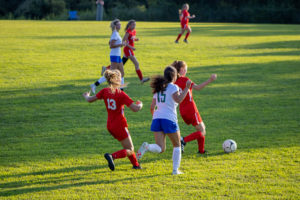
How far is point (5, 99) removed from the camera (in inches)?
424

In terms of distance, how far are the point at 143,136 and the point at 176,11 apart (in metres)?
56.6

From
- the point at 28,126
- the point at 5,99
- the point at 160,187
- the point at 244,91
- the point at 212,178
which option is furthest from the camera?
the point at 244,91

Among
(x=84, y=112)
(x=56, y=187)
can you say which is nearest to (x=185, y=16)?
(x=84, y=112)

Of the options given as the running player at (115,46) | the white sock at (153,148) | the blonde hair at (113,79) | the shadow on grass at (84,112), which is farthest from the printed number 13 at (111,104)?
the running player at (115,46)

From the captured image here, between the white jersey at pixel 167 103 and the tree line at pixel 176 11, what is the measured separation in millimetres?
55465

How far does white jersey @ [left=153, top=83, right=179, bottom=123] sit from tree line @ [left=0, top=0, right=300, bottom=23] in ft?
182

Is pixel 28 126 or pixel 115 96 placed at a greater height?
pixel 115 96

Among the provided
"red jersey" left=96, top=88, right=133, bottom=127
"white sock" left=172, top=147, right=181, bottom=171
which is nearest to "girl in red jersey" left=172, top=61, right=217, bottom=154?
"white sock" left=172, top=147, right=181, bottom=171

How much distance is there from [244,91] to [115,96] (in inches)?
284

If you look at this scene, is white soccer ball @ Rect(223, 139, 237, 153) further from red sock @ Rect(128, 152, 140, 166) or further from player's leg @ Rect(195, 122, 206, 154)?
red sock @ Rect(128, 152, 140, 166)

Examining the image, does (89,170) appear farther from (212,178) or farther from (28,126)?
(28,126)

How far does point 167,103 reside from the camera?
19.3 ft

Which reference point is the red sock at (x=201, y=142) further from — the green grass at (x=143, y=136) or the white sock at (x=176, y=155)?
the white sock at (x=176, y=155)

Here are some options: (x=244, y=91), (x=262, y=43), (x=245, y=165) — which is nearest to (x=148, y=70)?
(x=244, y=91)
